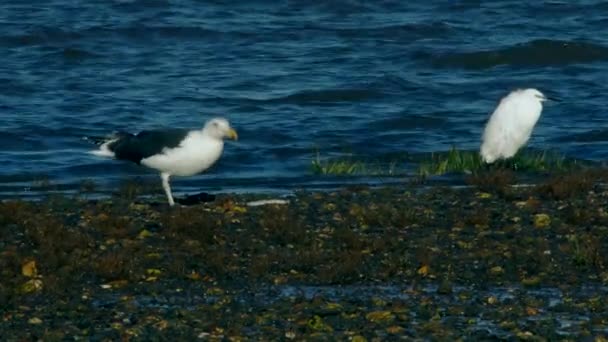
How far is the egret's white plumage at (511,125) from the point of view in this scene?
1841 cm

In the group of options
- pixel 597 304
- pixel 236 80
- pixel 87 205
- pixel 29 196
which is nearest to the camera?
pixel 597 304

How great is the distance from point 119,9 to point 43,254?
2511 centimetres

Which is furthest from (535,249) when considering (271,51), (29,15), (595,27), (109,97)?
(29,15)

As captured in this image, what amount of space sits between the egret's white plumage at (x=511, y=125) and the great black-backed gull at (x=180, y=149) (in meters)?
4.04

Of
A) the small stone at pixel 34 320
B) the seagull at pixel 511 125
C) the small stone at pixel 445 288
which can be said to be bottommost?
the small stone at pixel 445 288

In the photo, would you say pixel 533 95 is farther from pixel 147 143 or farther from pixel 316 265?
pixel 316 265

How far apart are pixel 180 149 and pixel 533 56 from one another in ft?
54.1

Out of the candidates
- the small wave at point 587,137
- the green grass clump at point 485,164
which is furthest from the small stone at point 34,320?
the small wave at point 587,137

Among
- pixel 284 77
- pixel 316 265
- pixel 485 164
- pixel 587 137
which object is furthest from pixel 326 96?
pixel 316 265

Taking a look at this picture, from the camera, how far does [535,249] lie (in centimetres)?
1266

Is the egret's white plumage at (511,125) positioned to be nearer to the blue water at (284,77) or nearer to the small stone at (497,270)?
the blue water at (284,77)

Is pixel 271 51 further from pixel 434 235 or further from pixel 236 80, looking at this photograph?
pixel 434 235

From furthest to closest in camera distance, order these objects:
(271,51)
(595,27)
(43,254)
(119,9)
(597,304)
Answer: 1. (119,9)
2. (595,27)
3. (271,51)
4. (43,254)
5. (597,304)

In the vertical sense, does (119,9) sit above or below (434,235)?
above
